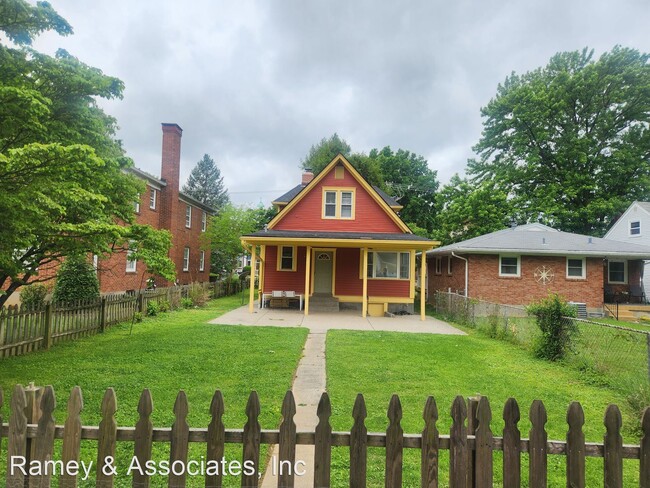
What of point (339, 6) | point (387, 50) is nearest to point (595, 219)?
point (387, 50)

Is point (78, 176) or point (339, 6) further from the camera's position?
point (339, 6)

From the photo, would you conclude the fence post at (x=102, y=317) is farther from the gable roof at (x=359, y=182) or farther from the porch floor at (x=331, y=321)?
the gable roof at (x=359, y=182)

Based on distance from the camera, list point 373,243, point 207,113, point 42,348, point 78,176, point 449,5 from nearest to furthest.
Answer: point 78,176
point 42,348
point 449,5
point 373,243
point 207,113

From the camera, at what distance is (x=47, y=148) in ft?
13.5

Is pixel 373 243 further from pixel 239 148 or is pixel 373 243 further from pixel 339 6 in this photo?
pixel 239 148

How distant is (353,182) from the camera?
18.4 m

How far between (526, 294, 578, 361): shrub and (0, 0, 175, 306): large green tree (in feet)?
32.1

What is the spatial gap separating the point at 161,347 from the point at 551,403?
819cm

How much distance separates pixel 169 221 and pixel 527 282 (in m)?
21.5

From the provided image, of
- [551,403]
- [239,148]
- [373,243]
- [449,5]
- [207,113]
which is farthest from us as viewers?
[239,148]

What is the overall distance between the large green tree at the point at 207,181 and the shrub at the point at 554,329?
63230 millimetres

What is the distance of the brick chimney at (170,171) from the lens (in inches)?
886

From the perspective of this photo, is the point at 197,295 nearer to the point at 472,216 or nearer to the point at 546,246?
the point at 546,246

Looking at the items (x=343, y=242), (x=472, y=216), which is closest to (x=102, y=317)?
(x=343, y=242)
